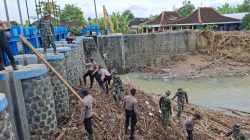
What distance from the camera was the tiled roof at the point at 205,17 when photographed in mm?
36156

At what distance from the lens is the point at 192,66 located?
26.4 metres

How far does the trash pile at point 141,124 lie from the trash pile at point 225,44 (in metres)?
15.5

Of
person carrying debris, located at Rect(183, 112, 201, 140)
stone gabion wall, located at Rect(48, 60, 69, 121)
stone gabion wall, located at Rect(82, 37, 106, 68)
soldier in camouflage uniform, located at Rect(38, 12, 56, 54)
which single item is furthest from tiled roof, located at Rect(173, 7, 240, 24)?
stone gabion wall, located at Rect(48, 60, 69, 121)

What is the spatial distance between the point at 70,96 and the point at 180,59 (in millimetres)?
18303

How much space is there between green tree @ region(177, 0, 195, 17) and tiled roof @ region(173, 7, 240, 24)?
17544mm

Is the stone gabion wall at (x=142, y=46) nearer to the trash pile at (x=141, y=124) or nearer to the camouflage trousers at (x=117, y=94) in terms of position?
the trash pile at (x=141, y=124)

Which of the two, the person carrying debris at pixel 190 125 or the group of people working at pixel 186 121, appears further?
the person carrying debris at pixel 190 125

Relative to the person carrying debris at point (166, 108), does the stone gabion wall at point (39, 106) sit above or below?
above

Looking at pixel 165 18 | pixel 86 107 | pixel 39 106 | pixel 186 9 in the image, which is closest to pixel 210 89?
pixel 86 107

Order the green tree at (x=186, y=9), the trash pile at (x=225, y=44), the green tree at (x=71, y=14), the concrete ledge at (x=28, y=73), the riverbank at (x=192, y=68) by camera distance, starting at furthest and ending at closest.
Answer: the green tree at (x=186, y=9) → the green tree at (x=71, y=14) → the trash pile at (x=225, y=44) → the riverbank at (x=192, y=68) → the concrete ledge at (x=28, y=73)

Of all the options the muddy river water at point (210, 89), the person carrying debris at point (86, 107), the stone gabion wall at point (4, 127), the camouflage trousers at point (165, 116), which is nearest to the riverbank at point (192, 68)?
the muddy river water at point (210, 89)

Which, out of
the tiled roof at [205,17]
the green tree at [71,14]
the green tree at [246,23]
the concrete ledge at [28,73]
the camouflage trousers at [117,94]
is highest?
the green tree at [71,14]

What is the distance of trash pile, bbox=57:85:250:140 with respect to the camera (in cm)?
848

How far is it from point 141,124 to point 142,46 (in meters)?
17.7
